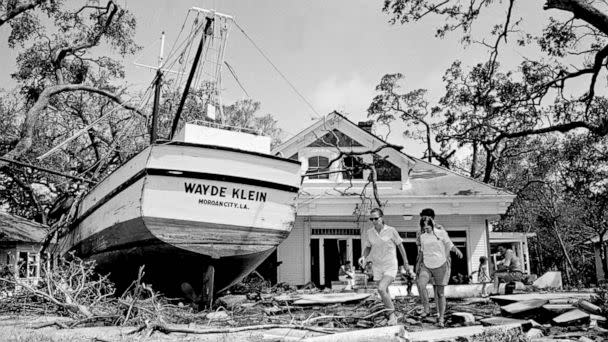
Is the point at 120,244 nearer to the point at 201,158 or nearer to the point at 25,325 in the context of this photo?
the point at 201,158

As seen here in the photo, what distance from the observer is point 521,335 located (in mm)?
5391

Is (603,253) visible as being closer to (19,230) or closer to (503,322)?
(503,322)

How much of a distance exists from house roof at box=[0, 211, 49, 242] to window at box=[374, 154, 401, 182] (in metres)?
13.1

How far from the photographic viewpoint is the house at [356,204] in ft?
56.6

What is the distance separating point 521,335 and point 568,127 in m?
9.09

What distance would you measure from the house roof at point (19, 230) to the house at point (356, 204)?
35.2 ft

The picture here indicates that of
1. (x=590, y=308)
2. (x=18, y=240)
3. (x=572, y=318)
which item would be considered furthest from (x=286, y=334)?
(x=18, y=240)

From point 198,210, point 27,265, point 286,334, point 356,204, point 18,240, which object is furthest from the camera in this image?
point 18,240

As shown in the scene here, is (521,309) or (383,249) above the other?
(383,249)

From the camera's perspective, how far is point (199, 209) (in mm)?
8766

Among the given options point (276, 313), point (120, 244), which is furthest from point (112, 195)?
point (276, 313)

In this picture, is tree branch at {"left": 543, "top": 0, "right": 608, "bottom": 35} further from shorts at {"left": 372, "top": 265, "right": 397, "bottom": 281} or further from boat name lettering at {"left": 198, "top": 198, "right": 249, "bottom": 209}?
boat name lettering at {"left": 198, "top": 198, "right": 249, "bottom": 209}

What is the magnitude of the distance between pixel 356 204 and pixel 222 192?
8836mm

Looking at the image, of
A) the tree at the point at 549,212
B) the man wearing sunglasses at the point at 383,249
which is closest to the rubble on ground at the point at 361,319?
the man wearing sunglasses at the point at 383,249
